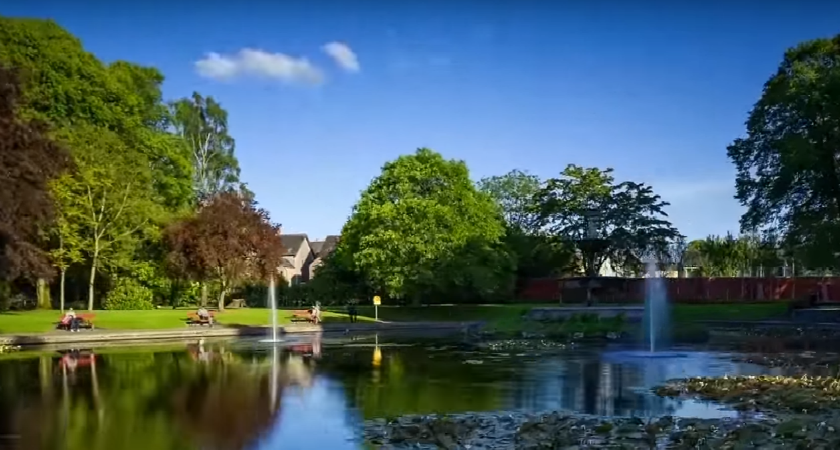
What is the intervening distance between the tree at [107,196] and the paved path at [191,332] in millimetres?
11453

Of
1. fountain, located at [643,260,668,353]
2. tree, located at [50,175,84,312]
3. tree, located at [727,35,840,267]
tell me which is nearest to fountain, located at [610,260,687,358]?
fountain, located at [643,260,668,353]

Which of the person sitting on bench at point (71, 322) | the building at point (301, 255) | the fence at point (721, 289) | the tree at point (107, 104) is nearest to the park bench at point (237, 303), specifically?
the tree at point (107, 104)

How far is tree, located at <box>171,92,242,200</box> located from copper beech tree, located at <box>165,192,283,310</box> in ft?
46.7

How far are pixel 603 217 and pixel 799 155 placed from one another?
26912 mm

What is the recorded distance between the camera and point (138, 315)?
43.8 meters

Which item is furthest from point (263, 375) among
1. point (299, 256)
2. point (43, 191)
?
point (299, 256)

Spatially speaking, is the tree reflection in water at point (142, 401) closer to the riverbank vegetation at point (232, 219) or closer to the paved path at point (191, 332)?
the paved path at point (191, 332)

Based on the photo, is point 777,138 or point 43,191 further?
point 777,138

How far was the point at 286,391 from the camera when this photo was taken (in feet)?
58.9

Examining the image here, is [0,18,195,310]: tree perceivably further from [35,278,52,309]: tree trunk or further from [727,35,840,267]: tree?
[727,35,840,267]: tree

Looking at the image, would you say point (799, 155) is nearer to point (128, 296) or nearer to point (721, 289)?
point (721, 289)

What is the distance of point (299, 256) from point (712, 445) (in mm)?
90159

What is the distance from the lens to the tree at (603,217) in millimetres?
64938

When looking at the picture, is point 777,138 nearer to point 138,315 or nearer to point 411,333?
point 411,333
